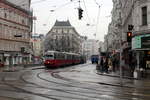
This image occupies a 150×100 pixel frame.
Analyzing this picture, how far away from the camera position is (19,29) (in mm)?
77938

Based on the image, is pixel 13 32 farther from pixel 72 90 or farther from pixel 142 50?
pixel 72 90

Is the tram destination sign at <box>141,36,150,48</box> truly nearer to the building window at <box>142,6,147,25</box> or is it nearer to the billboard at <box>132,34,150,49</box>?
the billboard at <box>132,34,150,49</box>

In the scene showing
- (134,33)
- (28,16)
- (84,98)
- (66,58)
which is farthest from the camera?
(28,16)

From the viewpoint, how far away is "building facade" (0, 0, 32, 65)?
6769 cm

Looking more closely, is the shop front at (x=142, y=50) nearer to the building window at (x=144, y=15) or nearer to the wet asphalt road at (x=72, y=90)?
the building window at (x=144, y=15)

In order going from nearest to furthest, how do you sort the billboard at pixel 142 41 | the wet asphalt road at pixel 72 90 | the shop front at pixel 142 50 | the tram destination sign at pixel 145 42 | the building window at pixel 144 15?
the wet asphalt road at pixel 72 90
the tram destination sign at pixel 145 42
the billboard at pixel 142 41
the shop front at pixel 142 50
the building window at pixel 144 15

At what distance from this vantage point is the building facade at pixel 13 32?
2665 inches

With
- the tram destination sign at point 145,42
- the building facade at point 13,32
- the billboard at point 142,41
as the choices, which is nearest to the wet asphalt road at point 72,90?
the tram destination sign at point 145,42

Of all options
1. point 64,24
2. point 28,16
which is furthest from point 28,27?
point 64,24

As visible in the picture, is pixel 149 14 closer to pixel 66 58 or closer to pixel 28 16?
pixel 66 58

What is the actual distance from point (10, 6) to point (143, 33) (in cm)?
4637

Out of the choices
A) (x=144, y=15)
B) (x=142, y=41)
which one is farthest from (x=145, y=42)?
(x=144, y=15)

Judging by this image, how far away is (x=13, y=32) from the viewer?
2911 inches

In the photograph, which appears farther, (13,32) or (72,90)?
(13,32)
